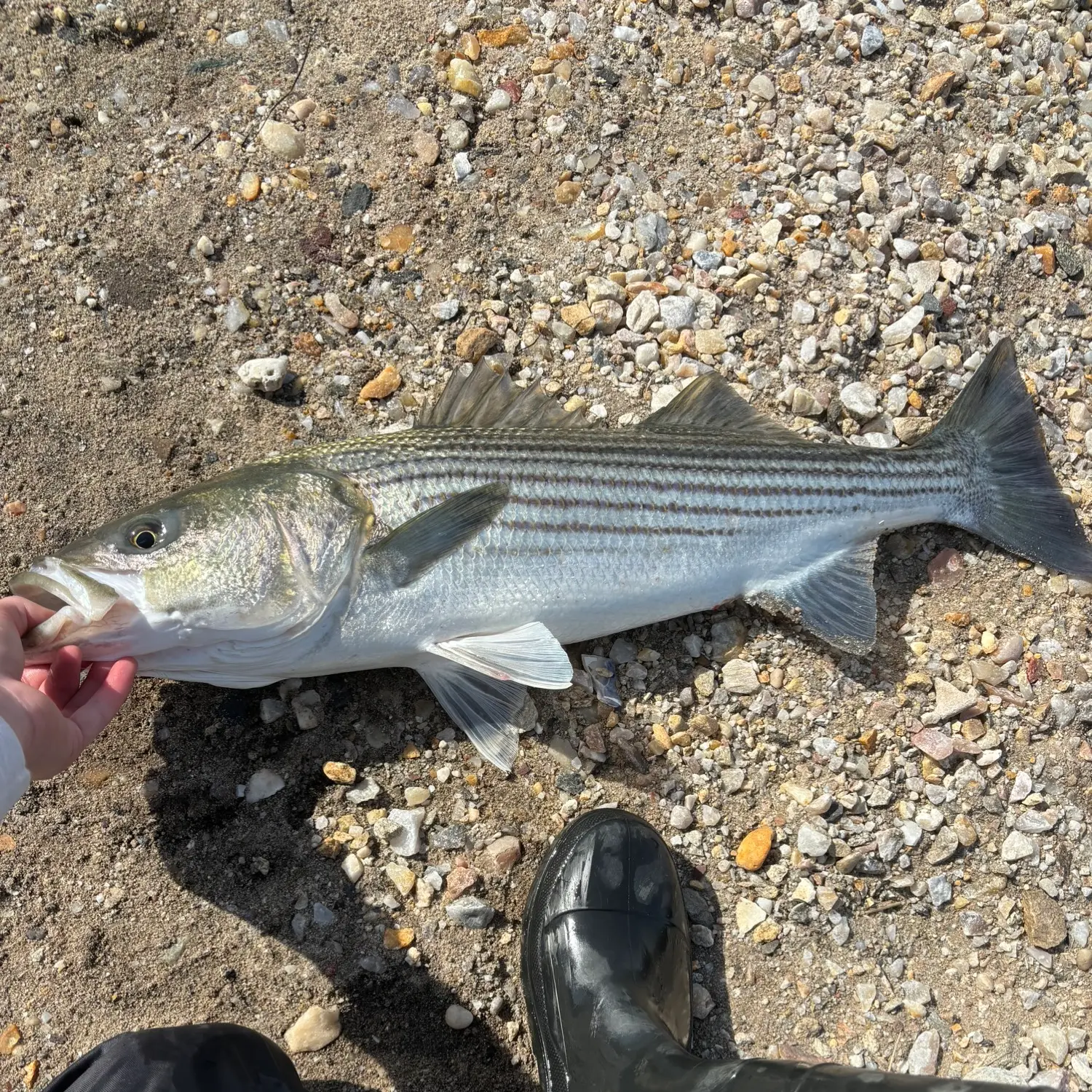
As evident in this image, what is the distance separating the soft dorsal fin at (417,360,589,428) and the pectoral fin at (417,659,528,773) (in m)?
1.04

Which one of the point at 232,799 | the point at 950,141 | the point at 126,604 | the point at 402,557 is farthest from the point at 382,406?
the point at 950,141

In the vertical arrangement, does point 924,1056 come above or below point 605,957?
below

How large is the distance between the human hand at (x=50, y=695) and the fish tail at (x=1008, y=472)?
3.47 metres

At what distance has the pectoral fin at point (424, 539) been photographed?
126 inches

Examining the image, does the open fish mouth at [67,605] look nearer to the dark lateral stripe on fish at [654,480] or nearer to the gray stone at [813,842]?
the dark lateral stripe on fish at [654,480]

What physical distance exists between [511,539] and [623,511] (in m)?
0.47

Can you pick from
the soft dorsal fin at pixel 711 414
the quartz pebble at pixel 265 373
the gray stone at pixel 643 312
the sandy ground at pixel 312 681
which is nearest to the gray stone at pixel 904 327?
the sandy ground at pixel 312 681

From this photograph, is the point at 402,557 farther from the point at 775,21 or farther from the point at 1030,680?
the point at 775,21

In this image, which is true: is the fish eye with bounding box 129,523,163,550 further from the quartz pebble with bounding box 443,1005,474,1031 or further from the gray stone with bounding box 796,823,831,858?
the gray stone with bounding box 796,823,831,858

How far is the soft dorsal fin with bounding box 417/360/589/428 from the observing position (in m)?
3.68

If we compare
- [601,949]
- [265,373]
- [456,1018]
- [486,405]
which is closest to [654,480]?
[486,405]

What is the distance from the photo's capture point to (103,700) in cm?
290

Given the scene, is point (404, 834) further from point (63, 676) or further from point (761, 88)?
point (761, 88)

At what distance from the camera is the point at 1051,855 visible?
359cm
